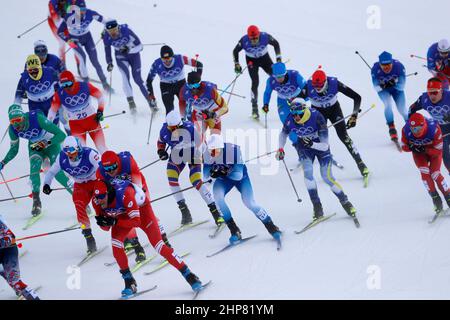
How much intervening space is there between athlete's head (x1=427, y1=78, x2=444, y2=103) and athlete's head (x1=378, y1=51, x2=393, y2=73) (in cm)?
129

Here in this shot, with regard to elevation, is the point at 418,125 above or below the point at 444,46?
below

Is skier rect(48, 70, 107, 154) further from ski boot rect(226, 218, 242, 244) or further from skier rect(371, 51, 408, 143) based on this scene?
skier rect(371, 51, 408, 143)

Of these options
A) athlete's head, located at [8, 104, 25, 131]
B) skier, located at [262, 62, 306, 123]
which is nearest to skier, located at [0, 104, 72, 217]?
athlete's head, located at [8, 104, 25, 131]

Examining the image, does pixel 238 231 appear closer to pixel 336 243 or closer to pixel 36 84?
pixel 336 243

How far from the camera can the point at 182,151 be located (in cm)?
1145

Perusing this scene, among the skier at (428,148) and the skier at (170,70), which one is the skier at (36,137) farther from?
the skier at (428,148)

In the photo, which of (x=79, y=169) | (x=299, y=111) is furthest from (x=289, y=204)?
(x=79, y=169)

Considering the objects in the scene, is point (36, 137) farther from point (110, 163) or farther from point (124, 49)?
point (124, 49)

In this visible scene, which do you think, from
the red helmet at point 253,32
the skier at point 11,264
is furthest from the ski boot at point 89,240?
the red helmet at point 253,32

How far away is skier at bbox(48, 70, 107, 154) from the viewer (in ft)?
40.8

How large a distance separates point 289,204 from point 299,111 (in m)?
1.61

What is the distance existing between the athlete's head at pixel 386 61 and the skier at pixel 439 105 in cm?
111

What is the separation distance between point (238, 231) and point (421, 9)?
1009 centimetres

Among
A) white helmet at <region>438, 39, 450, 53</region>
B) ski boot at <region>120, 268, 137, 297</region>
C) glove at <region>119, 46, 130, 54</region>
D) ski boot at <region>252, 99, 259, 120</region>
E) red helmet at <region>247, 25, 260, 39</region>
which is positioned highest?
red helmet at <region>247, 25, 260, 39</region>
